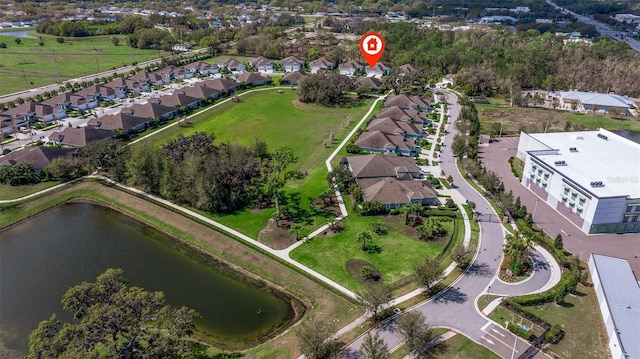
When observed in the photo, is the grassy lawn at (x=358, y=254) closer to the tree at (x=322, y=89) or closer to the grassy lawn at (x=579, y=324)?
the grassy lawn at (x=579, y=324)

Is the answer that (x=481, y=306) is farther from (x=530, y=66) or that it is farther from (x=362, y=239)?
(x=530, y=66)

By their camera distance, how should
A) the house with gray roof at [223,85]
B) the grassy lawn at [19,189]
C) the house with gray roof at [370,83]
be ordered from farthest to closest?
the house with gray roof at [370,83] → the house with gray roof at [223,85] → the grassy lawn at [19,189]

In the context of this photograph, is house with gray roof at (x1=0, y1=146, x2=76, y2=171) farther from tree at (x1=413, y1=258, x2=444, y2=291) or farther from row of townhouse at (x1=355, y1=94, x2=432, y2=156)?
tree at (x1=413, y1=258, x2=444, y2=291)

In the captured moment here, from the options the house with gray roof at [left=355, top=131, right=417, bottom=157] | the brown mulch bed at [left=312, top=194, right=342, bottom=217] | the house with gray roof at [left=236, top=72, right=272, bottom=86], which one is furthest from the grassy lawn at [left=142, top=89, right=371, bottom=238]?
the house with gray roof at [left=236, top=72, right=272, bottom=86]

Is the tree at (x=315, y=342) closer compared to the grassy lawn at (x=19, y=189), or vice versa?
the tree at (x=315, y=342)

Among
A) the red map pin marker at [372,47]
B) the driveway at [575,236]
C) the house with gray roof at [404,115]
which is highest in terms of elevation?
the red map pin marker at [372,47]

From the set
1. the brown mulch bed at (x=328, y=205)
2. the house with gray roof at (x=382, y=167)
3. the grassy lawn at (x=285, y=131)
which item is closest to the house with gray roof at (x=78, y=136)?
the grassy lawn at (x=285, y=131)
